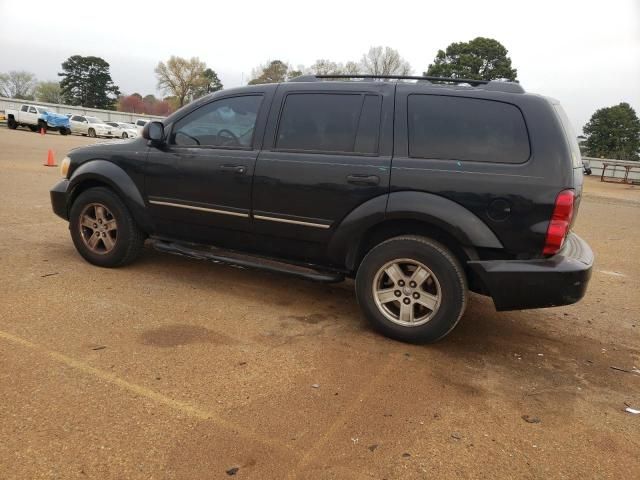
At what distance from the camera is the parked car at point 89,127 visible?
37.9 metres

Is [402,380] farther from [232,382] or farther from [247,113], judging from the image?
[247,113]

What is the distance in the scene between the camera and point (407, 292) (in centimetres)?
364

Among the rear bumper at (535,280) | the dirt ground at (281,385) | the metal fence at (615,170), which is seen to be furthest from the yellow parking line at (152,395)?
the metal fence at (615,170)

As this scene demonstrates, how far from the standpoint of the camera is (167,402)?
106 inches

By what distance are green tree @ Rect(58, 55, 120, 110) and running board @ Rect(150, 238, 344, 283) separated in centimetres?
8599

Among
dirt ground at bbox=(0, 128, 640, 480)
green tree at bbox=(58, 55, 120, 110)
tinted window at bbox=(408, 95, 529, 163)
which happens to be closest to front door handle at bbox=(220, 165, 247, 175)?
dirt ground at bbox=(0, 128, 640, 480)

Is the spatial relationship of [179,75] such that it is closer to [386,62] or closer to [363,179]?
[386,62]

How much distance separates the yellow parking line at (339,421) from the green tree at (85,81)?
289 ft

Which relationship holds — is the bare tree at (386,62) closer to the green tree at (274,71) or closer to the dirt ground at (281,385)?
the green tree at (274,71)

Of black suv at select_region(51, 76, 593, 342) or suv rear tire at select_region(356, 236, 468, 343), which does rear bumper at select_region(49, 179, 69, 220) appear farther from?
suv rear tire at select_region(356, 236, 468, 343)

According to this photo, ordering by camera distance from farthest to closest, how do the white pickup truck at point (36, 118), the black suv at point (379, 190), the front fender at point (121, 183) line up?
the white pickup truck at point (36, 118) → the front fender at point (121, 183) → the black suv at point (379, 190)

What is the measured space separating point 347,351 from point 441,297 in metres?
0.76

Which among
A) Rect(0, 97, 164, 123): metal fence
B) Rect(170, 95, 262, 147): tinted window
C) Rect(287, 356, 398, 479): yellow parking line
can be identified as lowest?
Rect(287, 356, 398, 479): yellow parking line

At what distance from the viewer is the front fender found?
4660 mm
